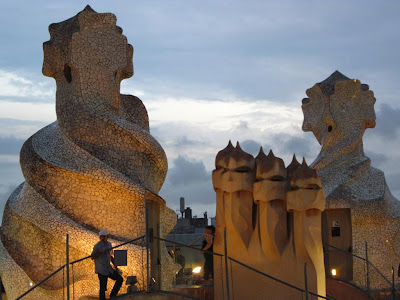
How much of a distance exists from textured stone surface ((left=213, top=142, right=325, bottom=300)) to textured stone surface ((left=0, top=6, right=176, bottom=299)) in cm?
167

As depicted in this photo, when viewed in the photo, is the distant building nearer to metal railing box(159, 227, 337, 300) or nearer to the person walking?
metal railing box(159, 227, 337, 300)

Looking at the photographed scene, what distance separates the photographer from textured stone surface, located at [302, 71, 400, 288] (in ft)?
67.9

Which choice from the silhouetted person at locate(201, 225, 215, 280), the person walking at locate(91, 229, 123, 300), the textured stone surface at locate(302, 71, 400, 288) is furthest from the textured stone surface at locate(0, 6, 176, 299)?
the textured stone surface at locate(302, 71, 400, 288)

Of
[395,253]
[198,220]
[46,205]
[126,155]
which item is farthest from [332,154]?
[198,220]

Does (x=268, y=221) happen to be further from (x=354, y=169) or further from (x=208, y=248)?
(x=354, y=169)

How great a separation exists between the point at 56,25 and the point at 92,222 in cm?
396

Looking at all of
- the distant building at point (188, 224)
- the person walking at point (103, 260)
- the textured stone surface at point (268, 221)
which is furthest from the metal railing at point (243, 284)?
the distant building at point (188, 224)

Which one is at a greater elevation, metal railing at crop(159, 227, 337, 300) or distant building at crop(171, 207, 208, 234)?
distant building at crop(171, 207, 208, 234)

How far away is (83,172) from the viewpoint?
1479 cm

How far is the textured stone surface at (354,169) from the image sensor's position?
2070 centimetres

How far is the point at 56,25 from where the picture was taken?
16172 millimetres

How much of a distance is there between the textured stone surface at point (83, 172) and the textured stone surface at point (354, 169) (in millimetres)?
6175

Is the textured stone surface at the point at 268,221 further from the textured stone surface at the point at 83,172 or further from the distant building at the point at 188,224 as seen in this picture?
the distant building at the point at 188,224

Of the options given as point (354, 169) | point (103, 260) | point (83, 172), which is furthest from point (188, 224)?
point (103, 260)
